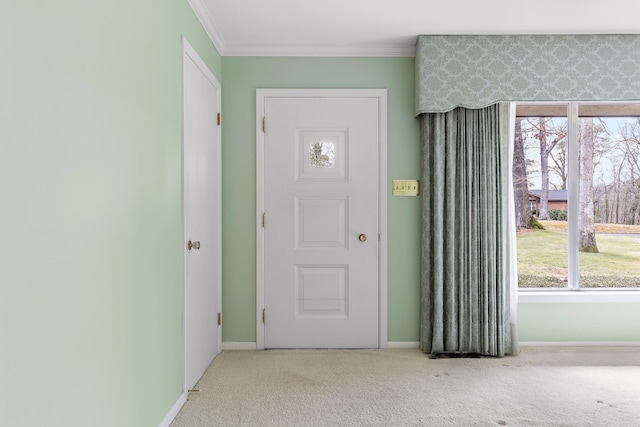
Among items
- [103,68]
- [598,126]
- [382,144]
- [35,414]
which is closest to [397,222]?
[382,144]

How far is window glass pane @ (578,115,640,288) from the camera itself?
3.50 m

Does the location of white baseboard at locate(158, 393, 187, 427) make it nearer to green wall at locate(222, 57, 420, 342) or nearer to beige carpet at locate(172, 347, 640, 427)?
beige carpet at locate(172, 347, 640, 427)

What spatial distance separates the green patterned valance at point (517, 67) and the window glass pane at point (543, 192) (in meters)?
0.31

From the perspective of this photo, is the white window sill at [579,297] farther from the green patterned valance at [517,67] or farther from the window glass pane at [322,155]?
the window glass pane at [322,155]

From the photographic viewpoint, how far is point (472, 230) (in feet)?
10.8

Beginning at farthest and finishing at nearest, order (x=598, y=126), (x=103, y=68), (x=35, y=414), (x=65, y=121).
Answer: (x=598, y=126) < (x=103, y=68) < (x=65, y=121) < (x=35, y=414)

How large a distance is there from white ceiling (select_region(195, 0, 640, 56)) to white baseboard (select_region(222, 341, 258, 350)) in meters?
2.25

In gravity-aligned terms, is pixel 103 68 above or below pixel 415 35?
below

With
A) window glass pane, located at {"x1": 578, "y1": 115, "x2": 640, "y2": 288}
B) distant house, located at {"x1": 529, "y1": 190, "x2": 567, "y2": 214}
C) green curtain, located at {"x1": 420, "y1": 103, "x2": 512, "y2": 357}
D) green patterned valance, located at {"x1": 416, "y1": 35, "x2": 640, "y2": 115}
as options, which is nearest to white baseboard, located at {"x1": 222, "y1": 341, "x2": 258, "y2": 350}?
green curtain, located at {"x1": 420, "y1": 103, "x2": 512, "y2": 357}

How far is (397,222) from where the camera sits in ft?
11.3

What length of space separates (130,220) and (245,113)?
5.99 feet

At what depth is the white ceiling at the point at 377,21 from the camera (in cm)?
276

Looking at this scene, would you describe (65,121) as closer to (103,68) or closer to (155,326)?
(103,68)

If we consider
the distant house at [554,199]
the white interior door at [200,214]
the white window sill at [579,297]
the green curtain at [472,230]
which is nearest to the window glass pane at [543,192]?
the distant house at [554,199]
